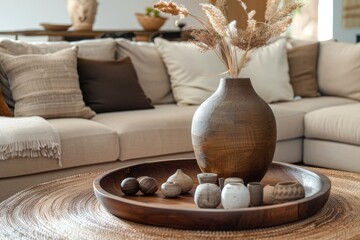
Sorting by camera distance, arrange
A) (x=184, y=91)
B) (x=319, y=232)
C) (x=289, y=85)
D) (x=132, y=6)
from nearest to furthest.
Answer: (x=319, y=232) < (x=184, y=91) < (x=289, y=85) < (x=132, y=6)

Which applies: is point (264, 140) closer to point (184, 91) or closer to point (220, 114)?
point (220, 114)

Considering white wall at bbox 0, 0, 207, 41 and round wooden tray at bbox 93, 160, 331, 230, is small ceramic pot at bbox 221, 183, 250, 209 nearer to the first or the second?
round wooden tray at bbox 93, 160, 331, 230

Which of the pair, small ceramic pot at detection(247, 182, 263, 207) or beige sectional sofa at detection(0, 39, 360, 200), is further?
beige sectional sofa at detection(0, 39, 360, 200)

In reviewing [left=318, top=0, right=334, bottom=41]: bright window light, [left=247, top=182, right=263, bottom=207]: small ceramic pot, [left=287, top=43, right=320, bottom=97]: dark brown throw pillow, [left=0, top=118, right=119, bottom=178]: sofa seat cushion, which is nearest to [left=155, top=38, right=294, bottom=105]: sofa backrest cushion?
[left=287, top=43, right=320, bottom=97]: dark brown throw pillow

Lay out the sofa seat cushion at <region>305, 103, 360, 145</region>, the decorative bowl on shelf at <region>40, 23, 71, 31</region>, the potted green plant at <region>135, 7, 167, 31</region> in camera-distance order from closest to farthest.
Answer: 1. the sofa seat cushion at <region>305, 103, 360, 145</region>
2. the decorative bowl on shelf at <region>40, 23, 71, 31</region>
3. the potted green plant at <region>135, 7, 167, 31</region>

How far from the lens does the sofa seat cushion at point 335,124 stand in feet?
10.7

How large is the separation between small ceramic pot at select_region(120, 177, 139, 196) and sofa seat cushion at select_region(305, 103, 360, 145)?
5.94ft

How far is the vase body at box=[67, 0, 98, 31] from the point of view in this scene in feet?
15.5

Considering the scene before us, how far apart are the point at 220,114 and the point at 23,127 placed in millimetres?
1304

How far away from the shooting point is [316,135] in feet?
11.5

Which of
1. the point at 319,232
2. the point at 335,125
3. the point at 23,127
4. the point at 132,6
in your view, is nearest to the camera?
the point at 319,232

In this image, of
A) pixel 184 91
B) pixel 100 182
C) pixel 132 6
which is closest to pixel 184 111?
pixel 184 91

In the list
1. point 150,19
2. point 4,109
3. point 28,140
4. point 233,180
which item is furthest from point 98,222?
point 150,19

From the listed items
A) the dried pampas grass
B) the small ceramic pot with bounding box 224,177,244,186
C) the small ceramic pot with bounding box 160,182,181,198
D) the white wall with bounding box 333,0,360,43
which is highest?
the dried pampas grass
